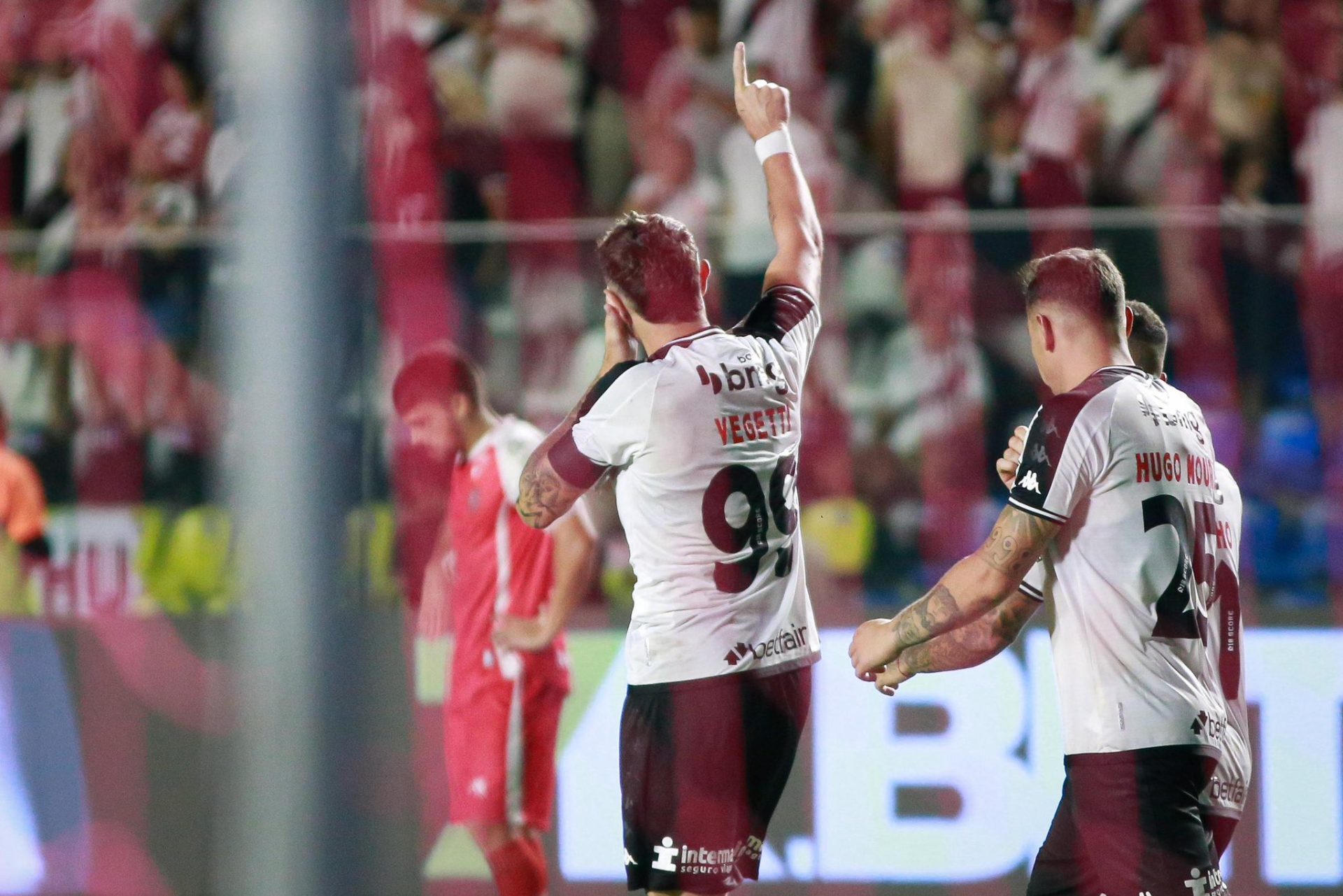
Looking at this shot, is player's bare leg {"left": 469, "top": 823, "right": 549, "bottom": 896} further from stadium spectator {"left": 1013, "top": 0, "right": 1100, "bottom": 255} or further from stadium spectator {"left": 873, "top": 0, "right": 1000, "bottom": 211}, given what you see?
stadium spectator {"left": 1013, "top": 0, "right": 1100, "bottom": 255}

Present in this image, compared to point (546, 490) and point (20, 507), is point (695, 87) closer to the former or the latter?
point (20, 507)

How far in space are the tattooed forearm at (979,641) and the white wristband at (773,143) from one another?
932 millimetres

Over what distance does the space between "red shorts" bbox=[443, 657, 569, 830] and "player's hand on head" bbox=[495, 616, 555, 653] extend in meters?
0.09

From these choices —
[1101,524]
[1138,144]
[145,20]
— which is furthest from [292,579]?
[145,20]

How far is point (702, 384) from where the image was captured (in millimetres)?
2508

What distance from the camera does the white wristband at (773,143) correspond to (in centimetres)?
260

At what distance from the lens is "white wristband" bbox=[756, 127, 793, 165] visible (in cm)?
260

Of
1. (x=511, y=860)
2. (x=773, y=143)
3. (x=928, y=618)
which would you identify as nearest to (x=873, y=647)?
(x=928, y=618)

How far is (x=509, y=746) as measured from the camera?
3.53 meters

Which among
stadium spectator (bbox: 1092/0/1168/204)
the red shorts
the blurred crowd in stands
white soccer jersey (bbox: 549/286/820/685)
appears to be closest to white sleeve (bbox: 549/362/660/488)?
white soccer jersey (bbox: 549/286/820/685)

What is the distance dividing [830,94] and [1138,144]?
1.14 m

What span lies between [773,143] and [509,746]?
5.68 ft

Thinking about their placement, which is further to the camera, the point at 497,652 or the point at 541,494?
the point at 497,652

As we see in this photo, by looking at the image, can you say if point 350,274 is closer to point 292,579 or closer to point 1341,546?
point 292,579
